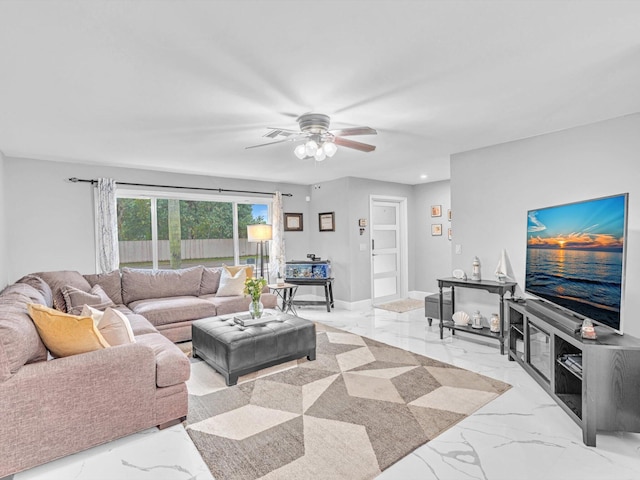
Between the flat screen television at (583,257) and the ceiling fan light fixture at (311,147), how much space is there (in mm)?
2079

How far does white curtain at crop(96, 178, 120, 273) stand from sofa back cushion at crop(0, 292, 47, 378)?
254 centimetres

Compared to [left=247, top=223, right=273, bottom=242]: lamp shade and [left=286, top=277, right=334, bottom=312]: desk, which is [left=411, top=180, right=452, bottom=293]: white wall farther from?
[left=247, top=223, right=273, bottom=242]: lamp shade

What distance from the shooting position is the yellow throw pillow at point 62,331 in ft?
7.05

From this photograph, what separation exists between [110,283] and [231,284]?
5.04ft

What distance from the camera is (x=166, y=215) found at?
545cm

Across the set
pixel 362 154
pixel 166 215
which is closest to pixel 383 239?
pixel 362 154

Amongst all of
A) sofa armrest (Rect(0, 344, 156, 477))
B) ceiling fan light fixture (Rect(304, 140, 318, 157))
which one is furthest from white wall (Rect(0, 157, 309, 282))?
ceiling fan light fixture (Rect(304, 140, 318, 157))

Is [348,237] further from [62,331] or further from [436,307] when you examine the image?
[62,331]

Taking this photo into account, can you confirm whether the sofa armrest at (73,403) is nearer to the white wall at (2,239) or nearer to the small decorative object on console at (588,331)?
the white wall at (2,239)

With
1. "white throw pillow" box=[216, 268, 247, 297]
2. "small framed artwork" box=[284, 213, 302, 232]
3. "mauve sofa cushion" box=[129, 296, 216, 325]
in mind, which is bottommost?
"mauve sofa cushion" box=[129, 296, 216, 325]

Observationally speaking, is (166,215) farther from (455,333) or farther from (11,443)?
(455,333)

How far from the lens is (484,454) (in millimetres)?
2078

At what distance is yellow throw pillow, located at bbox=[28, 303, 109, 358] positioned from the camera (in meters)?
2.15

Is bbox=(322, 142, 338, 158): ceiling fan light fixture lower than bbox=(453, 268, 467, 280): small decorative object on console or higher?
higher
